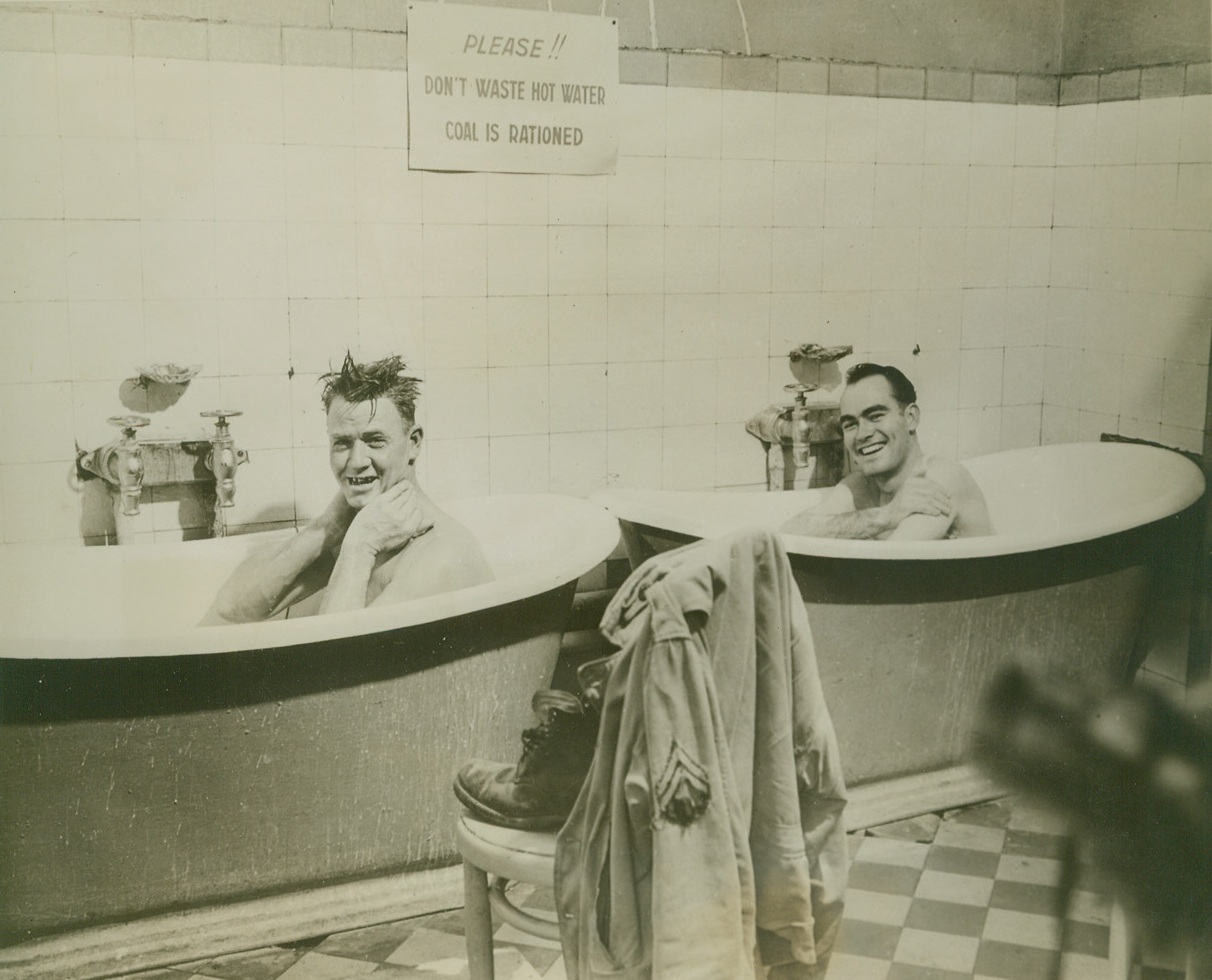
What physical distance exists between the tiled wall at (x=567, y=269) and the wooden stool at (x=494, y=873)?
1.69ft

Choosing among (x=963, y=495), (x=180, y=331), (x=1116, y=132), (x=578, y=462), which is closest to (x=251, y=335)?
(x=180, y=331)

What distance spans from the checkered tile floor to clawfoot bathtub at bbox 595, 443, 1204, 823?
0.31 ft

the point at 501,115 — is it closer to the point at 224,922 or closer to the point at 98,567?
the point at 98,567

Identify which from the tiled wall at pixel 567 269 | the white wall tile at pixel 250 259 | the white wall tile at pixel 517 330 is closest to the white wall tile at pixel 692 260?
the tiled wall at pixel 567 269

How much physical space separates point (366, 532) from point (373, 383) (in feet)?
0.73

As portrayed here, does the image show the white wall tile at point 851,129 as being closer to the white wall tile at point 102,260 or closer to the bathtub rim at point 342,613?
the bathtub rim at point 342,613

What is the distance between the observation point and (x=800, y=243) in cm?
178

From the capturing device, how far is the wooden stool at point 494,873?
154 centimetres

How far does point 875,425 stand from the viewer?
6.15 feet

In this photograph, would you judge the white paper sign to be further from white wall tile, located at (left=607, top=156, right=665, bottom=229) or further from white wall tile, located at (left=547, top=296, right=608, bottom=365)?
white wall tile, located at (left=547, top=296, right=608, bottom=365)

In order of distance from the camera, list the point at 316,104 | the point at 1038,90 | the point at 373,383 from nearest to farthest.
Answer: the point at 316,104 → the point at 373,383 → the point at 1038,90

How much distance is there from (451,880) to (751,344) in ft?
3.22

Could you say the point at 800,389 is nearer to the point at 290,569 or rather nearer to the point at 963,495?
the point at 963,495

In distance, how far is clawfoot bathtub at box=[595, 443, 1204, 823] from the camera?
189 centimetres
